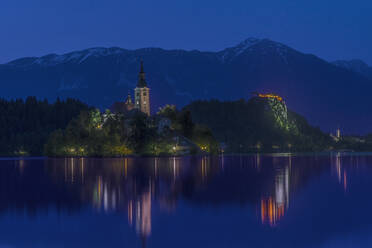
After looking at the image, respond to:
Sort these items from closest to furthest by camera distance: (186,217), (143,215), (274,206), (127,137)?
(186,217) < (143,215) < (274,206) < (127,137)

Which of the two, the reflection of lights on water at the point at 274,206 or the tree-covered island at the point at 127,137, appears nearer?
the reflection of lights on water at the point at 274,206

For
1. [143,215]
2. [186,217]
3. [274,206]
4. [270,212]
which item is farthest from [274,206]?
[143,215]

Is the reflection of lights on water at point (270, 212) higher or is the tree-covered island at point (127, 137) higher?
the tree-covered island at point (127, 137)

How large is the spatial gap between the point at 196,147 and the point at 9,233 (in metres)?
136

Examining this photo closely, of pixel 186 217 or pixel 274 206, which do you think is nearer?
pixel 186 217

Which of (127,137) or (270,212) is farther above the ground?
(127,137)

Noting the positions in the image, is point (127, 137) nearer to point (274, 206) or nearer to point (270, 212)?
point (274, 206)

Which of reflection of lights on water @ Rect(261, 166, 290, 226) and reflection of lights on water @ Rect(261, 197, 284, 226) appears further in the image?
reflection of lights on water @ Rect(261, 166, 290, 226)

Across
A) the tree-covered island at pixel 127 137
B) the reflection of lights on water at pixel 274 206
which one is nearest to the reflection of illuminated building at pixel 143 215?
the reflection of lights on water at pixel 274 206

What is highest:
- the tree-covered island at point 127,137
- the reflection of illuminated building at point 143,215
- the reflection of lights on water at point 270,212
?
the tree-covered island at point 127,137

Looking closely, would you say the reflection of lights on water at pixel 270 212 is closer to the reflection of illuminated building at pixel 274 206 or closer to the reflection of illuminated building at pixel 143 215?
the reflection of illuminated building at pixel 274 206

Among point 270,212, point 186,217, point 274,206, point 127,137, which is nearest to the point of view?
point 186,217

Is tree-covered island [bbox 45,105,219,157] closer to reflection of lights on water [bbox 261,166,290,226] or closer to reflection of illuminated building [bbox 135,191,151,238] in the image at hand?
reflection of lights on water [bbox 261,166,290,226]

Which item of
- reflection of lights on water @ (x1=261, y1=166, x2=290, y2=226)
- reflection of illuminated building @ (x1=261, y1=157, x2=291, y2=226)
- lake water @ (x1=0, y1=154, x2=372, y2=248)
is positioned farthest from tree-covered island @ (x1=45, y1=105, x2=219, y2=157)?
reflection of illuminated building @ (x1=261, y1=157, x2=291, y2=226)
